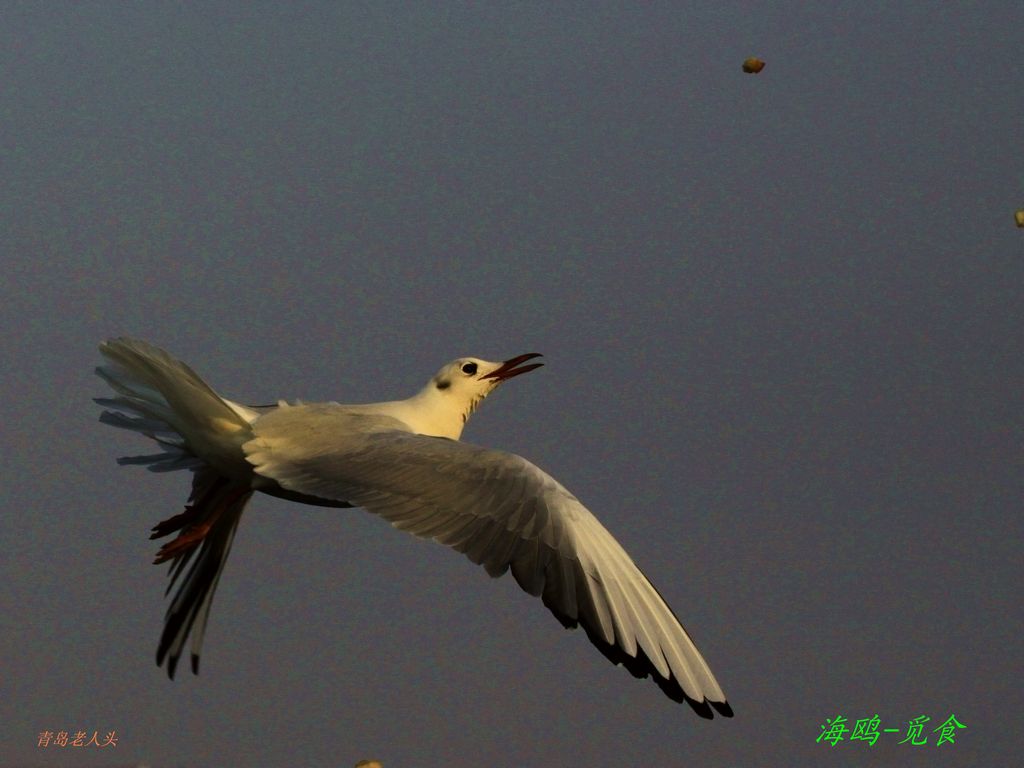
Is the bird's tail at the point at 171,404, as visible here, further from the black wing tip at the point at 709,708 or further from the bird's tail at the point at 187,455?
the black wing tip at the point at 709,708

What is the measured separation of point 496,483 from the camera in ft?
28.1

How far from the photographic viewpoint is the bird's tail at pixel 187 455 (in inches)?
389

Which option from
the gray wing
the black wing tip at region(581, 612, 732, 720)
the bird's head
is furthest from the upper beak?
the black wing tip at region(581, 612, 732, 720)

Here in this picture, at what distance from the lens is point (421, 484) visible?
865cm

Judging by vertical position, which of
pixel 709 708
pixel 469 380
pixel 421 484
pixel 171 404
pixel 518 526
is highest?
pixel 469 380

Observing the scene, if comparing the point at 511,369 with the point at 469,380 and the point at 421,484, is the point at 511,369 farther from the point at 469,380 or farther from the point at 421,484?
the point at 421,484

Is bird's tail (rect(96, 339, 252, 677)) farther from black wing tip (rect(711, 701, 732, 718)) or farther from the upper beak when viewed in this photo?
black wing tip (rect(711, 701, 732, 718))

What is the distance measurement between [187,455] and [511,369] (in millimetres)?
2424

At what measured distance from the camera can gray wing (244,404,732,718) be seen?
26.2 ft

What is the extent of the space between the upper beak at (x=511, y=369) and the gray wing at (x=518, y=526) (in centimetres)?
183

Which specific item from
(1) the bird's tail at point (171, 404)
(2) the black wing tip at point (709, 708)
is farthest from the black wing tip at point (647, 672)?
(1) the bird's tail at point (171, 404)

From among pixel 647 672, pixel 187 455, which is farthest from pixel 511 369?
pixel 647 672

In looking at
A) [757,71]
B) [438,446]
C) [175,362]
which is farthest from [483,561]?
[757,71]

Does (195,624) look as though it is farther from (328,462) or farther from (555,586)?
(555,586)
